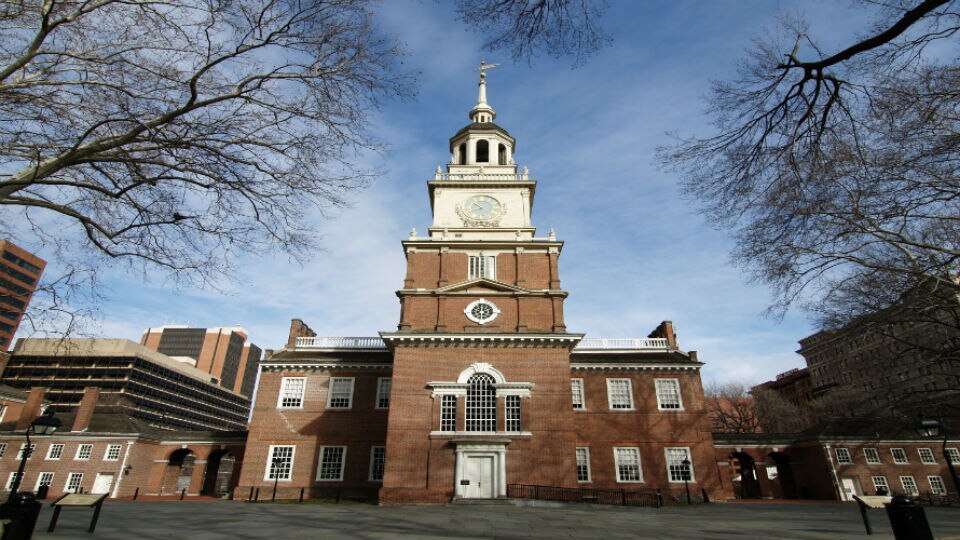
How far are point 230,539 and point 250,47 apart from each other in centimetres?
1005

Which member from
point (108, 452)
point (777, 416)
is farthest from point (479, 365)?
point (777, 416)

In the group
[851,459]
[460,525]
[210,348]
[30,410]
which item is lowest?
[460,525]

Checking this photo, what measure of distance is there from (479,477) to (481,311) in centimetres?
797

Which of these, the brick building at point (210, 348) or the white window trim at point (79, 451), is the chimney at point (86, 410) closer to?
the white window trim at point (79, 451)

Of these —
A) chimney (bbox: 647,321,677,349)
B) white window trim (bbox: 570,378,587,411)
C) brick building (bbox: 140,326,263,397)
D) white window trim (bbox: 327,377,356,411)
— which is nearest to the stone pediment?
white window trim (bbox: 570,378,587,411)

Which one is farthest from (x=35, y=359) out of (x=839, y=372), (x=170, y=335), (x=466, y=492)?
(x=839, y=372)

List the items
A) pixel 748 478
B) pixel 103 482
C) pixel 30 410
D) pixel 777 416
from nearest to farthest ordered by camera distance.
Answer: pixel 103 482 → pixel 748 478 → pixel 30 410 → pixel 777 416

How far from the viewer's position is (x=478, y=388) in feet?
78.5

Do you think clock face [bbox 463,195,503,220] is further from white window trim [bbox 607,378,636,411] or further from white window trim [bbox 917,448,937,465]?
white window trim [bbox 917,448,937,465]

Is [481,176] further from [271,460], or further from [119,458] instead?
[119,458]

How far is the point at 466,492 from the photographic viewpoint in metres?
22.0

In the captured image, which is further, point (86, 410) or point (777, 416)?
point (777, 416)

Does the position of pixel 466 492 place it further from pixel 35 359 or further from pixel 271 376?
pixel 35 359

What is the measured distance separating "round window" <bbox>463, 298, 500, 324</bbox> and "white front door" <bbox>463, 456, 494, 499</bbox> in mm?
6678
